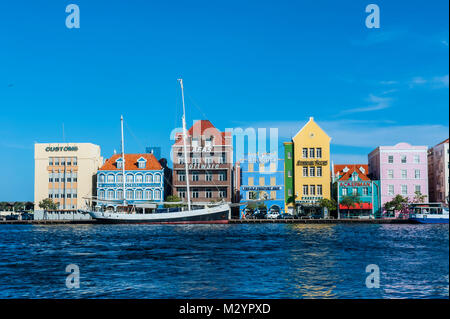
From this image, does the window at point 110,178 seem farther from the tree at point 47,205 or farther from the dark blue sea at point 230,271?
the dark blue sea at point 230,271

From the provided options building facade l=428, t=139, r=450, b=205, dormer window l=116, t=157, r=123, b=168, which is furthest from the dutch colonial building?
building facade l=428, t=139, r=450, b=205

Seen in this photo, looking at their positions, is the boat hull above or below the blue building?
below

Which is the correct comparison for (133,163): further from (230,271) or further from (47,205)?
(230,271)

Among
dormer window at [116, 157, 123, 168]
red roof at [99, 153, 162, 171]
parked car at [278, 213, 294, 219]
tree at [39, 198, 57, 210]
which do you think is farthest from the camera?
tree at [39, 198, 57, 210]

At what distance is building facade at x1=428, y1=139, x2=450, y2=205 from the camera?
8794 centimetres

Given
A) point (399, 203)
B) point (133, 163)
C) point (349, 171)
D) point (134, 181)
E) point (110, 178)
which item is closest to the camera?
point (399, 203)

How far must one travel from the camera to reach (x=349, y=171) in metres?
94.8

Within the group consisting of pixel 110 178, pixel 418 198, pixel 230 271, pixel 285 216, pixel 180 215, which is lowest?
pixel 285 216

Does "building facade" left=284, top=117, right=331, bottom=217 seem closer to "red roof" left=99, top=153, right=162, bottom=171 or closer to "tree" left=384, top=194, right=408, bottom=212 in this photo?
"tree" left=384, top=194, right=408, bottom=212

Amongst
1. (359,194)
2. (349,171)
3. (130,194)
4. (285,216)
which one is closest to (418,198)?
(359,194)

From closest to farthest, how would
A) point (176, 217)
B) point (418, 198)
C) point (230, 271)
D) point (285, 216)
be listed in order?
point (230, 271)
point (176, 217)
point (418, 198)
point (285, 216)

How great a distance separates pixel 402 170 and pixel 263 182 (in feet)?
78.6

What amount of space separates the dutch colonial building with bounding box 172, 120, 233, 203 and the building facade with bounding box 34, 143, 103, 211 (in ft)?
65.3
